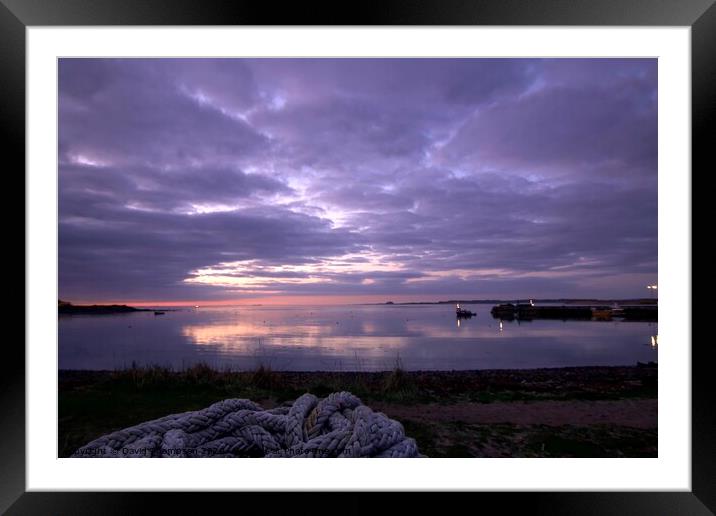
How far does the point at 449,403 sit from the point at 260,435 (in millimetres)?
1665

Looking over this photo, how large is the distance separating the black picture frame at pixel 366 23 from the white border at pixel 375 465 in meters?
0.02

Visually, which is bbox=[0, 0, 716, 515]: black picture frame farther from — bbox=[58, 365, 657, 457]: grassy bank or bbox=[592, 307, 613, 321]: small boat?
bbox=[592, 307, 613, 321]: small boat

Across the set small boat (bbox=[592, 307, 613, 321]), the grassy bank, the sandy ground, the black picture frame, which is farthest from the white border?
small boat (bbox=[592, 307, 613, 321])

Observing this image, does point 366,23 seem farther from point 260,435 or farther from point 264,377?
point 264,377

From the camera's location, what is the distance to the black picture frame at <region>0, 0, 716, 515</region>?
804 millimetres

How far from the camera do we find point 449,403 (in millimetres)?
2459

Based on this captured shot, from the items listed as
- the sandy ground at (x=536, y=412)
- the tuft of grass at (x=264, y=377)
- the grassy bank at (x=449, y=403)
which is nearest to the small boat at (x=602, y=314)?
the grassy bank at (x=449, y=403)

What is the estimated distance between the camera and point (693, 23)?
0.84 meters

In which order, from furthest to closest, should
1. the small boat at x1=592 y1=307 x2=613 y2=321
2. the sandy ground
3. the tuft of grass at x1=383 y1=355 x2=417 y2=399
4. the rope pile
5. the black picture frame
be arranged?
the small boat at x1=592 y1=307 x2=613 y2=321, the tuft of grass at x1=383 y1=355 x2=417 y2=399, the sandy ground, the rope pile, the black picture frame

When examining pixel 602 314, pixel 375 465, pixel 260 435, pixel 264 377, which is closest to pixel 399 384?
pixel 264 377

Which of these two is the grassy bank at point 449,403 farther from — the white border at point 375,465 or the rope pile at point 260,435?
the white border at point 375,465

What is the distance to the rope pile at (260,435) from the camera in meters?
1.12

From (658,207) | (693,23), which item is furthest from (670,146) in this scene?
(693,23)

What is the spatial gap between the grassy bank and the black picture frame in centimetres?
38
